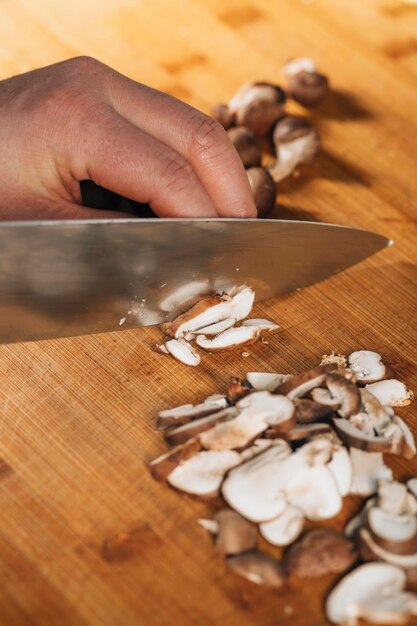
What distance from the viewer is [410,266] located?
1.87m

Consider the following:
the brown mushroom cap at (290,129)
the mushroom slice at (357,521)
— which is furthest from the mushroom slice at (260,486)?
the brown mushroom cap at (290,129)

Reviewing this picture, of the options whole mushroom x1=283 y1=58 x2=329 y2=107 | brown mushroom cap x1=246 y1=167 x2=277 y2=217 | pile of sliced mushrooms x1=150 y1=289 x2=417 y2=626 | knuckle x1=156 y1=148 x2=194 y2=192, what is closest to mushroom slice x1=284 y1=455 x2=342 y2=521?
pile of sliced mushrooms x1=150 y1=289 x2=417 y2=626

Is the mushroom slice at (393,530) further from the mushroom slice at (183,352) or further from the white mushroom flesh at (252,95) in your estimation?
the white mushroom flesh at (252,95)

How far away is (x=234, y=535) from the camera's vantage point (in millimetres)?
1301

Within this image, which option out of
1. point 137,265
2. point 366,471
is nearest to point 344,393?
point 366,471

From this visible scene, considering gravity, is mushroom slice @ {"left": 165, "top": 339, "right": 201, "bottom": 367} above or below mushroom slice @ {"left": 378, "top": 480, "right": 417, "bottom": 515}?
below

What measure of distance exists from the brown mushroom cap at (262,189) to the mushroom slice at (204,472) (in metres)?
0.70

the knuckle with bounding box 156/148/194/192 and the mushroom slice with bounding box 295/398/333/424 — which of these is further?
the knuckle with bounding box 156/148/194/192

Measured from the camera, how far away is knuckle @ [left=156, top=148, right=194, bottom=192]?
1568 millimetres

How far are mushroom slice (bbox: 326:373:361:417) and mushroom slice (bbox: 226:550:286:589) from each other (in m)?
0.31

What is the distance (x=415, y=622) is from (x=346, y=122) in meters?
1.45

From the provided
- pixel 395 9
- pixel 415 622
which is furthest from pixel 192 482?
pixel 395 9

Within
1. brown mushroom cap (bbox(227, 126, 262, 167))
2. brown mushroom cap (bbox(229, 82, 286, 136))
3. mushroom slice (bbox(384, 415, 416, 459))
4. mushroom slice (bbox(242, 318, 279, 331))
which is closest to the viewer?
mushroom slice (bbox(384, 415, 416, 459))

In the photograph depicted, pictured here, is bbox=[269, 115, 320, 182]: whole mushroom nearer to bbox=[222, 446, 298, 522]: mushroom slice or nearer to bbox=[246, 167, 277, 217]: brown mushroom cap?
bbox=[246, 167, 277, 217]: brown mushroom cap
